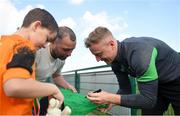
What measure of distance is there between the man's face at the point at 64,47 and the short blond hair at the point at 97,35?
0.75m

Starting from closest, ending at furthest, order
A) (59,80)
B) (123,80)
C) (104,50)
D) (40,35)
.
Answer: (40,35), (104,50), (123,80), (59,80)

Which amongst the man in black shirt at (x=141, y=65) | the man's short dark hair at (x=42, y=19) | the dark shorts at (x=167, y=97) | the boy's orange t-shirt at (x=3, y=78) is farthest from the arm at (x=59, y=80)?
the boy's orange t-shirt at (x=3, y=78)

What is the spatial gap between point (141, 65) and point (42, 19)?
991 mm

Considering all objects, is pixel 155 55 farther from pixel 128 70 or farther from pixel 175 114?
pixel 175 114

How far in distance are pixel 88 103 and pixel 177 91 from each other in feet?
2.85

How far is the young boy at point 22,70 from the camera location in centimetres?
194

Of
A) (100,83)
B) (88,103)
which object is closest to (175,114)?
(88,103)

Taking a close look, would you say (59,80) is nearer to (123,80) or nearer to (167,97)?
(123,80)

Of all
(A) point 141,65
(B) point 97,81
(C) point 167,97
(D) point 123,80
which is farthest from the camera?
(B) point 97,81

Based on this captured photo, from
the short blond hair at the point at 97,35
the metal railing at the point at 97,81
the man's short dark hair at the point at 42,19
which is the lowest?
the metal railing at the point at 97,81

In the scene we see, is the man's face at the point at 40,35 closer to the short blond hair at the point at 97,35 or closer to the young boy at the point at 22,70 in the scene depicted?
the young boy at the point at 22,70

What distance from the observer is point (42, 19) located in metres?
2.39

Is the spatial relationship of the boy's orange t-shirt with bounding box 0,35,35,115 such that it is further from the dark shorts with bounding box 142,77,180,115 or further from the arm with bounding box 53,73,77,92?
the arm with bounding box 53,73,77,92

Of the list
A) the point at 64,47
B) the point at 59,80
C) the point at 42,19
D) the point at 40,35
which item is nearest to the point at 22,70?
the point at 40,35
